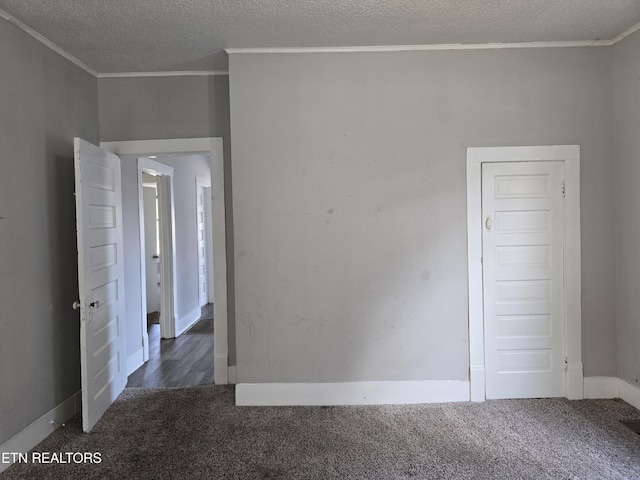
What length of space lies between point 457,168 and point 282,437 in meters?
2.24

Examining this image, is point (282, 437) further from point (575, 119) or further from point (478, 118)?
point (575, 119)

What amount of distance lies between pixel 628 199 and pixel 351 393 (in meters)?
2.46

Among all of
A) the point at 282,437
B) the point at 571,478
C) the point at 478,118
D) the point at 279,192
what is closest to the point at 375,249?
the point at 279,192

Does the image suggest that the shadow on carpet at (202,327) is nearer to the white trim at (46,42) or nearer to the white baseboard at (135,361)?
the white baseboard at (135,361)

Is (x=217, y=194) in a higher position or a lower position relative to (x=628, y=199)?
higher

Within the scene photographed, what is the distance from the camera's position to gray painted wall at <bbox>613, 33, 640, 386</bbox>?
292 centimetres

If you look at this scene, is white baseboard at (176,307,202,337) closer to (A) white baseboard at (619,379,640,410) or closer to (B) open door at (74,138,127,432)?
(B) open door at (74,138,127,432)

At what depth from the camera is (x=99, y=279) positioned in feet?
9.87

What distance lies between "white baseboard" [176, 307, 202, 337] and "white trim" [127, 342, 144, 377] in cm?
116

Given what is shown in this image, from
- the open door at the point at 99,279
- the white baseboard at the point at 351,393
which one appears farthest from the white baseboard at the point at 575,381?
the open door at the point at 99,279

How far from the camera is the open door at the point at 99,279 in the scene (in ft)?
9.02

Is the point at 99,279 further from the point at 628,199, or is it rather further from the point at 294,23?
the point at 628,199

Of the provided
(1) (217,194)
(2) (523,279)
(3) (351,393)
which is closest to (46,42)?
(1) (217,194)

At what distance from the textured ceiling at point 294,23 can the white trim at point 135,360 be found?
2671 mm
